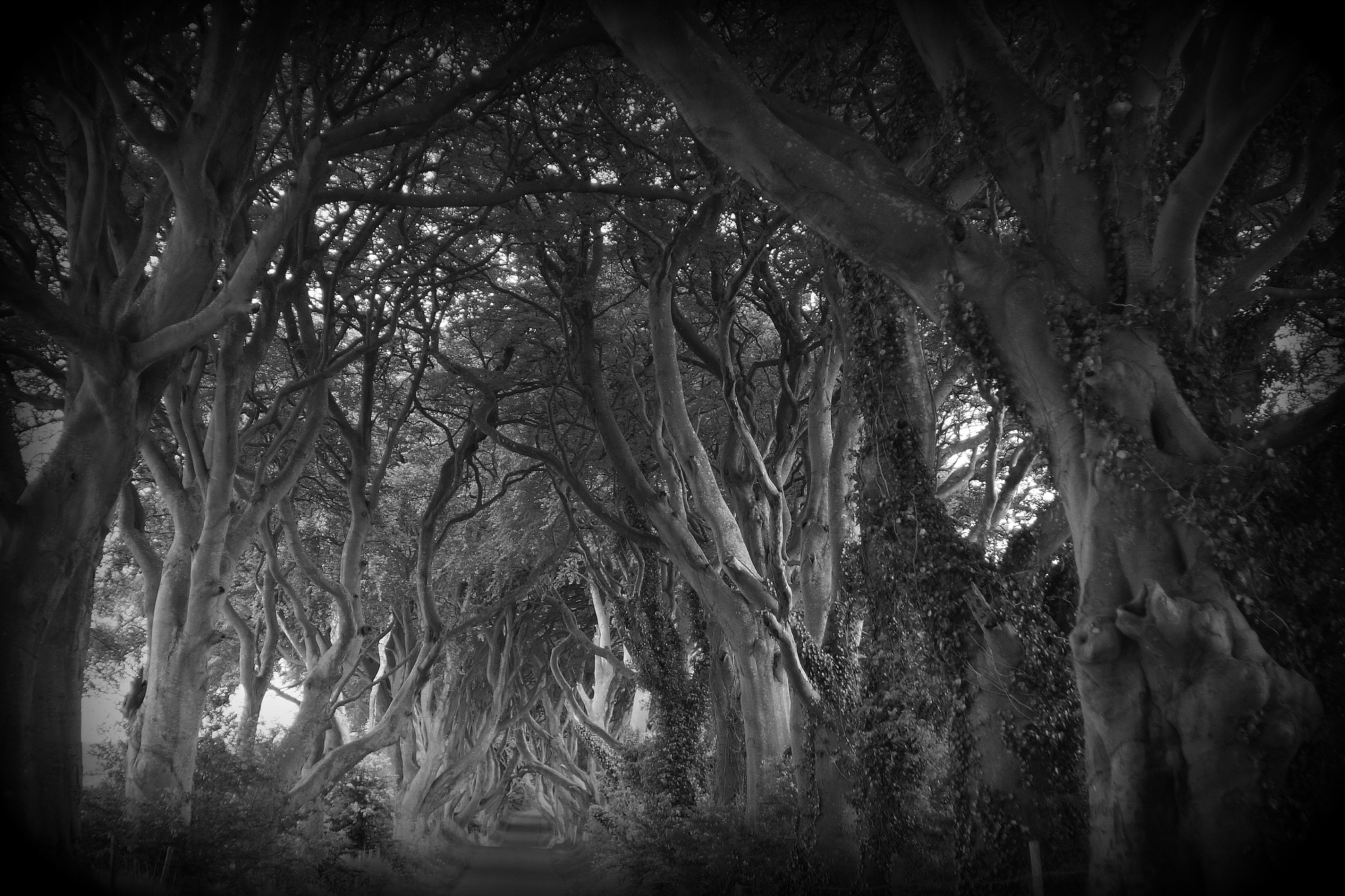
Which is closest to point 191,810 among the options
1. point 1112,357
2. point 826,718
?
point 826,718

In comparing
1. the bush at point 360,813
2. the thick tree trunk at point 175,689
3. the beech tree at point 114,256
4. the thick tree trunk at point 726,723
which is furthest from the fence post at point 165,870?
the thick tree trunk at point 726,723

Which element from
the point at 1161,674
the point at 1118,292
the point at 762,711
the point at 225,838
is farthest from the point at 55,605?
the point at 762,711

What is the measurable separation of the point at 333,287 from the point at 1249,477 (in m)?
9.64

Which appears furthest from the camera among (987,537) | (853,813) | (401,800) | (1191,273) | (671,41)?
(401,800)

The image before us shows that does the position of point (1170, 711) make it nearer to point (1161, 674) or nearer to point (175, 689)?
point (1161, 674)

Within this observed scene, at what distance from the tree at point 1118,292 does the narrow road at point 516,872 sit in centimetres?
1409

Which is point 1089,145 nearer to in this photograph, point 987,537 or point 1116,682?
point 1116,682

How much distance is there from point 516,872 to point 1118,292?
75.9 feet

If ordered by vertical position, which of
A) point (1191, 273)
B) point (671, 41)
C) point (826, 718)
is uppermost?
point (671, 41)

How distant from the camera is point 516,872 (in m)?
23.0

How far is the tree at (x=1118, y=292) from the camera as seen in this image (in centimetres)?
412

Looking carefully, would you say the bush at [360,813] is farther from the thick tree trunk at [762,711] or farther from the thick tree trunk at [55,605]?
the thick tree trunk at [55,605]

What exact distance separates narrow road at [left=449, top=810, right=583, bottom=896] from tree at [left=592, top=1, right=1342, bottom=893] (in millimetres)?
14088

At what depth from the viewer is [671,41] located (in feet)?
18.6
